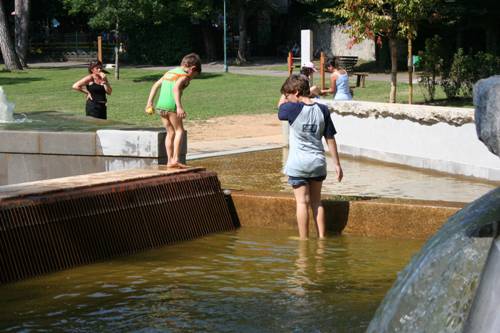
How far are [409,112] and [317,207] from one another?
5.45 meters

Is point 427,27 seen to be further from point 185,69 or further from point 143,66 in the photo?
point 185,69

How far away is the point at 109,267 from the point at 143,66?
4304 cm

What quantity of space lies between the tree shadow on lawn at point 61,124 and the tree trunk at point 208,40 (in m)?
39.4

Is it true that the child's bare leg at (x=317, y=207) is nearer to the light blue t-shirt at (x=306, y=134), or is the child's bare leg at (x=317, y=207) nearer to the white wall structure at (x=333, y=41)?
the light blue t-shirt at (x=306, y=134)

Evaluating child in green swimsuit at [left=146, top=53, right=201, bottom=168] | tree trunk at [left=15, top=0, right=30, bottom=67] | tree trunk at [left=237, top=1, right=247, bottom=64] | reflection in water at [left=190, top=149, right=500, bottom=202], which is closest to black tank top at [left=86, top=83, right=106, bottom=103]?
reflection in water at [left=190, top=149, right=500, bottom=202]

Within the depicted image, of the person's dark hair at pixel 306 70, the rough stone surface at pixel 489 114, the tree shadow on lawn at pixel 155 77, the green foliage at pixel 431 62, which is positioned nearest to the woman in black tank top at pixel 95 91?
the person's dark hair at pixel 306 70

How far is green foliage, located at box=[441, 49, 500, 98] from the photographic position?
22875 mm

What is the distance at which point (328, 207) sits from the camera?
32.8ft

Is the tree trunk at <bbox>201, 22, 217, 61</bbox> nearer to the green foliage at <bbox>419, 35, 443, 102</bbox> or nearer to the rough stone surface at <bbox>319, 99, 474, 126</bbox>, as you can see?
the green foliage at <bbox>419, 35, 443, 102</bbox>

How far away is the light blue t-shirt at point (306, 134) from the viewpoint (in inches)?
365

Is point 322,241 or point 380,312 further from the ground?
point 380,312

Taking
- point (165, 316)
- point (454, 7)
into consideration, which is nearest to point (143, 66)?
point (454, 7)

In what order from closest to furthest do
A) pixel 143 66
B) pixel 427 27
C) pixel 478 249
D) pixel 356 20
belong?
pixel 478 249 → pixel 356 20 → pixel 427 27 → pixel 143 66

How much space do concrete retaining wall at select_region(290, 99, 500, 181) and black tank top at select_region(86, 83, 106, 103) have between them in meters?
3.91
